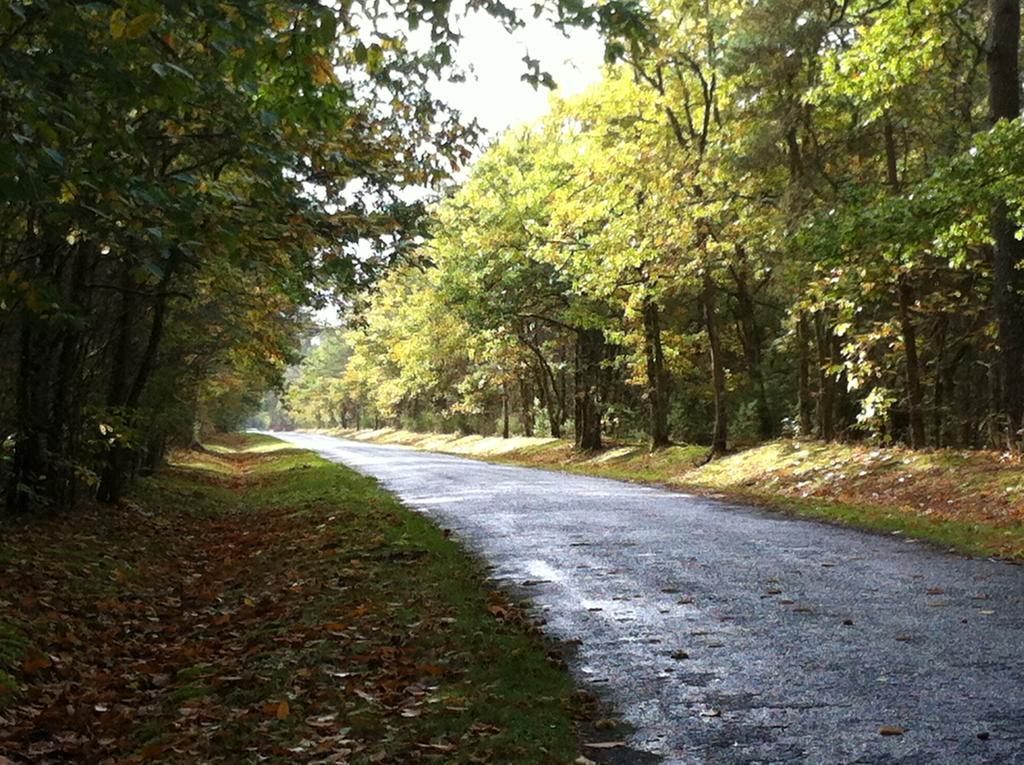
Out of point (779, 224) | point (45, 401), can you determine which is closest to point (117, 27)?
point (45, 401)

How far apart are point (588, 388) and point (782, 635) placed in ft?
81.3

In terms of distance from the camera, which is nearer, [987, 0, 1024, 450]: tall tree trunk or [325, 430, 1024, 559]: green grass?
[325, 430, 1024, 559]: green grass

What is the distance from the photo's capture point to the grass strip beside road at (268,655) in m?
4.61

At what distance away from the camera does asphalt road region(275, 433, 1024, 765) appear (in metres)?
4.20

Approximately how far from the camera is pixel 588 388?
101ft

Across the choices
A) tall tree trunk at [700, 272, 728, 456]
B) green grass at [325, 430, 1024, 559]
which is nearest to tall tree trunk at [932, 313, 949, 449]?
green grass at [325, 430, 1024, 559]

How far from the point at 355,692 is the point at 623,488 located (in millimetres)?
13585

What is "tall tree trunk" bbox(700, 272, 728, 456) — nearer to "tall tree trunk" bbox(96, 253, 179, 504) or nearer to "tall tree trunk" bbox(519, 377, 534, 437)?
"tall tree trunk" bbox(96, 253, 179, 504)

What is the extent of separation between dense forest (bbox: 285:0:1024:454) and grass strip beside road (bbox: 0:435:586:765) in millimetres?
3794

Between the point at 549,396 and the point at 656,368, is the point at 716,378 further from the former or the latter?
the point at 549,396

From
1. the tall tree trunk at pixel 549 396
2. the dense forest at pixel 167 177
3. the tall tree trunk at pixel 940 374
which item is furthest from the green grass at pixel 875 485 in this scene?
the tall tree trunk at pixel 549 396

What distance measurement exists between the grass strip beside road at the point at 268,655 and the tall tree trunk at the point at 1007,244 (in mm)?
9322

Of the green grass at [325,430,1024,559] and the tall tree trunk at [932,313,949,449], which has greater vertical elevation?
the tall tree trunk at [932,313,949,449]

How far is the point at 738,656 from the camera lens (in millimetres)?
5547
